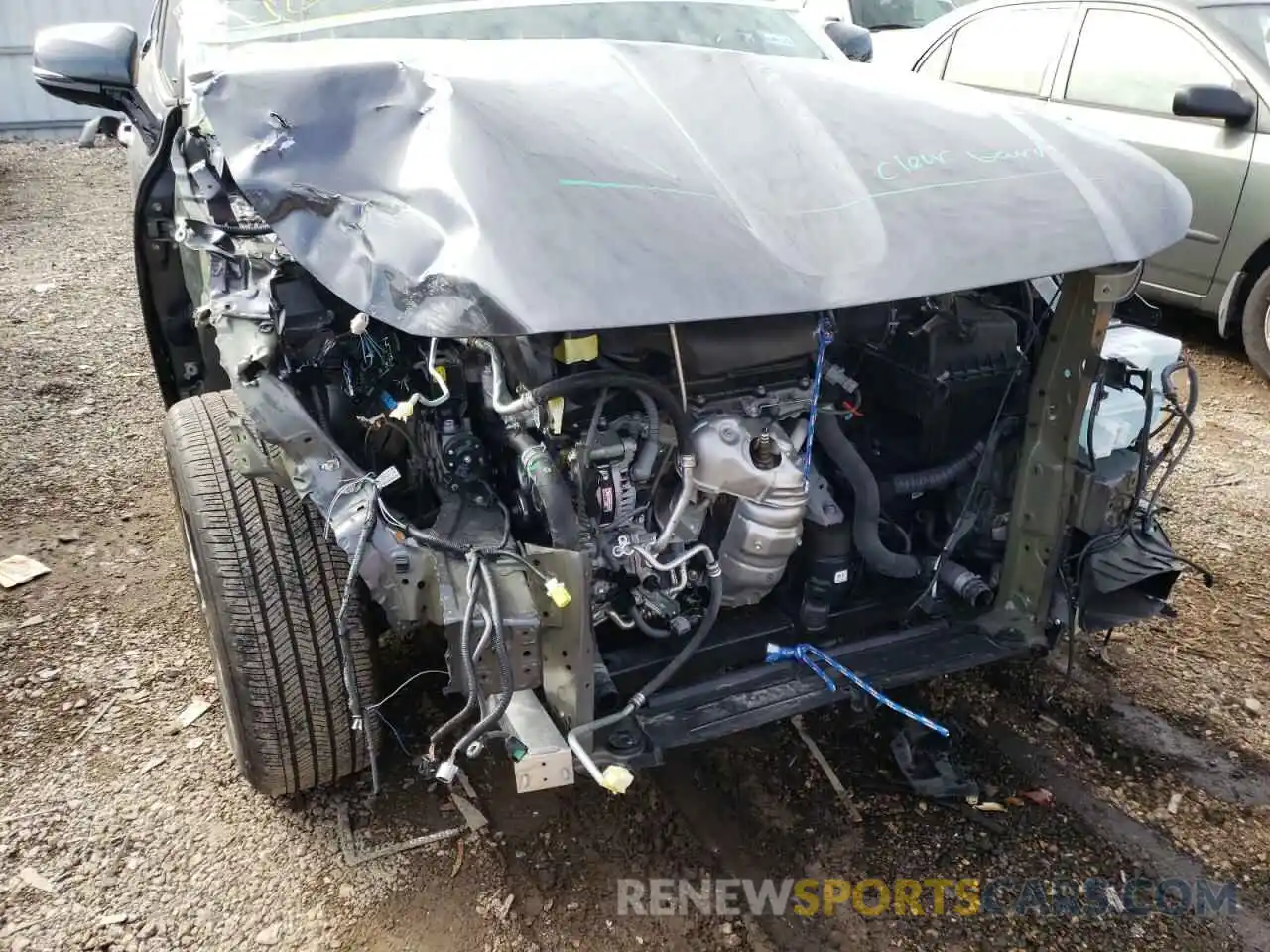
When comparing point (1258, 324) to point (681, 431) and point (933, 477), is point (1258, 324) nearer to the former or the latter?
point (933, 477)

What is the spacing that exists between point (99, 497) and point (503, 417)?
2.59 meters

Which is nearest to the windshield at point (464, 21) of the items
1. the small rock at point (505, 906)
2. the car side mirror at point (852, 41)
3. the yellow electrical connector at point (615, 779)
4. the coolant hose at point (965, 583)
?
the car side mirror at point (852, 41)

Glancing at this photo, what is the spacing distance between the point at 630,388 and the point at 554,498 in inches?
10.7

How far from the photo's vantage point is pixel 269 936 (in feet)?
7.06

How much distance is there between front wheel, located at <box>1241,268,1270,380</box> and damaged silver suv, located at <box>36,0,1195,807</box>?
9.62 feet

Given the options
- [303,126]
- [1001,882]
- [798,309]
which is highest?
[303,126]

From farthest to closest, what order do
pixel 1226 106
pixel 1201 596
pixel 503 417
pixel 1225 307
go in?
pixel 1225 307
pixel 1226 106
pixel 1201 596
pixel 503 417

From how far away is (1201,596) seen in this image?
11.3 feet

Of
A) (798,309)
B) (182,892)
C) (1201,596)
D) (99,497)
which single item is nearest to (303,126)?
(798,309)

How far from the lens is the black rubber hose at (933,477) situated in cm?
261

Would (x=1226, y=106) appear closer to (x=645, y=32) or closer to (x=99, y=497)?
(x=645, y=32)

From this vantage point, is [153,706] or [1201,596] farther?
[1201,596]

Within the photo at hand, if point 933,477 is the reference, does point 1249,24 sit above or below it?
above
